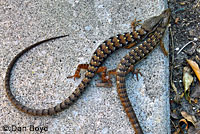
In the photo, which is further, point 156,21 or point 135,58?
point 156,21

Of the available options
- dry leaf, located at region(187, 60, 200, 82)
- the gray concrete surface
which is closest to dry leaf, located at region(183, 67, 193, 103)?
dry leaf, located at region(187, 60, 200, 82)

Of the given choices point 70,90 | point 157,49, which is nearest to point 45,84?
point 70,90

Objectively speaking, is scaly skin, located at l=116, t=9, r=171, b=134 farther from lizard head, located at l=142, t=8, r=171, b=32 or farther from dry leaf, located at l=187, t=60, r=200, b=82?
dry leaf, located at l=187, t=60, r=200, b=82

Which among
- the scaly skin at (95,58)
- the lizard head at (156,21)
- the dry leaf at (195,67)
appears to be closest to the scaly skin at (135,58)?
the lizard head at (156,21)

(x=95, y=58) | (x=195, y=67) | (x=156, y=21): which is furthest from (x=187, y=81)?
(x=95, y=58)

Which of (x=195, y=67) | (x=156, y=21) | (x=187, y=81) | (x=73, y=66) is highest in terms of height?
(x=156, y=21)

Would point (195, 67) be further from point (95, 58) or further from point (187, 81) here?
point (95, 58)

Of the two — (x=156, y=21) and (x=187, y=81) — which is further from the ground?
(x=156, y=21)

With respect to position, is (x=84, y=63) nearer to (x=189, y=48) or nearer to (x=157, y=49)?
(x=157, y=49)
